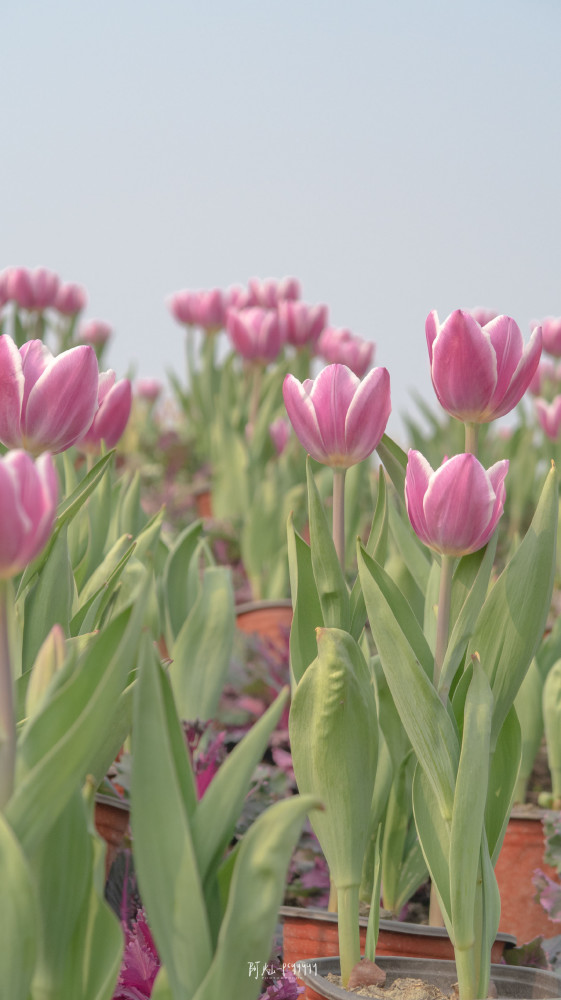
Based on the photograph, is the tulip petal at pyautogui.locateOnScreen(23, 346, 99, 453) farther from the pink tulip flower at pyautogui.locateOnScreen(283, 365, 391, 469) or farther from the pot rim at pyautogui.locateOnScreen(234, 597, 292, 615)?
the pot rim at pyautogui.locateOnScreen(234, 597, 292, 615)

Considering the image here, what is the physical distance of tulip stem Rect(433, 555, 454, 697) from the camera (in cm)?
127

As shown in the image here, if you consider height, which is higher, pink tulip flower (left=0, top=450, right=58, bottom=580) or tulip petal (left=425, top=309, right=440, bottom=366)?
tulip petal (left=425, top=309, right=440, bottom=366)

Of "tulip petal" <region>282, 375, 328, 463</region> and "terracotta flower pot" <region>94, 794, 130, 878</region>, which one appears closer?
"tulip petal" <region>282, 375, 328, 463</region>

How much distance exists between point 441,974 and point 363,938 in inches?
10.5

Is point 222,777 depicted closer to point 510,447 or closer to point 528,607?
point 528,607

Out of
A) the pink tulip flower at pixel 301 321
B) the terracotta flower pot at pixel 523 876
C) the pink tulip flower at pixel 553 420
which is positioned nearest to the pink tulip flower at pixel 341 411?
the terracotta flower pot at pixel 523 876

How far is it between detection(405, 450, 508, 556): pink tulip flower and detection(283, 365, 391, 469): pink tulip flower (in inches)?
5.2

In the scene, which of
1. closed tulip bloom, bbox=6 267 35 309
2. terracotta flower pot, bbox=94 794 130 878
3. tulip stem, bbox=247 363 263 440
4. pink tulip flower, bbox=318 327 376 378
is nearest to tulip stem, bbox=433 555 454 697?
terracotta flower pot, bbox=94 794 130 878

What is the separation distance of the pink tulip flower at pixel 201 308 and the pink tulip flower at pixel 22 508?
15.1 feet

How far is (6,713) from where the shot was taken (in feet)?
2.72

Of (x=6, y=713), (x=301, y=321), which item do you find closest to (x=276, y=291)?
(x=301, y=321)

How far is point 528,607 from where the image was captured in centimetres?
128

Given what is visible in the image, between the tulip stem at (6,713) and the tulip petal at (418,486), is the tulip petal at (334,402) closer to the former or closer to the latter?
the tulip petal at (418,486)

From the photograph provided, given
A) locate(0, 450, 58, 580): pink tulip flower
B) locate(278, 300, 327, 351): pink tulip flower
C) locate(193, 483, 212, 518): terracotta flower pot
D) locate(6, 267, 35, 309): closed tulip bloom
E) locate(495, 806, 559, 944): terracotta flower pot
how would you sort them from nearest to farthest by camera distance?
locate(0, 450, 58, 580): pink tulip flower → locate(495, 806, 559, 944): terracotta flower pot → locate(6, 267, 35, 309): closed tulip bloom → locate(278, 300, 327, 351): pink tulip flower → locate(193, 483, 212, 518): terracotta flower pot
